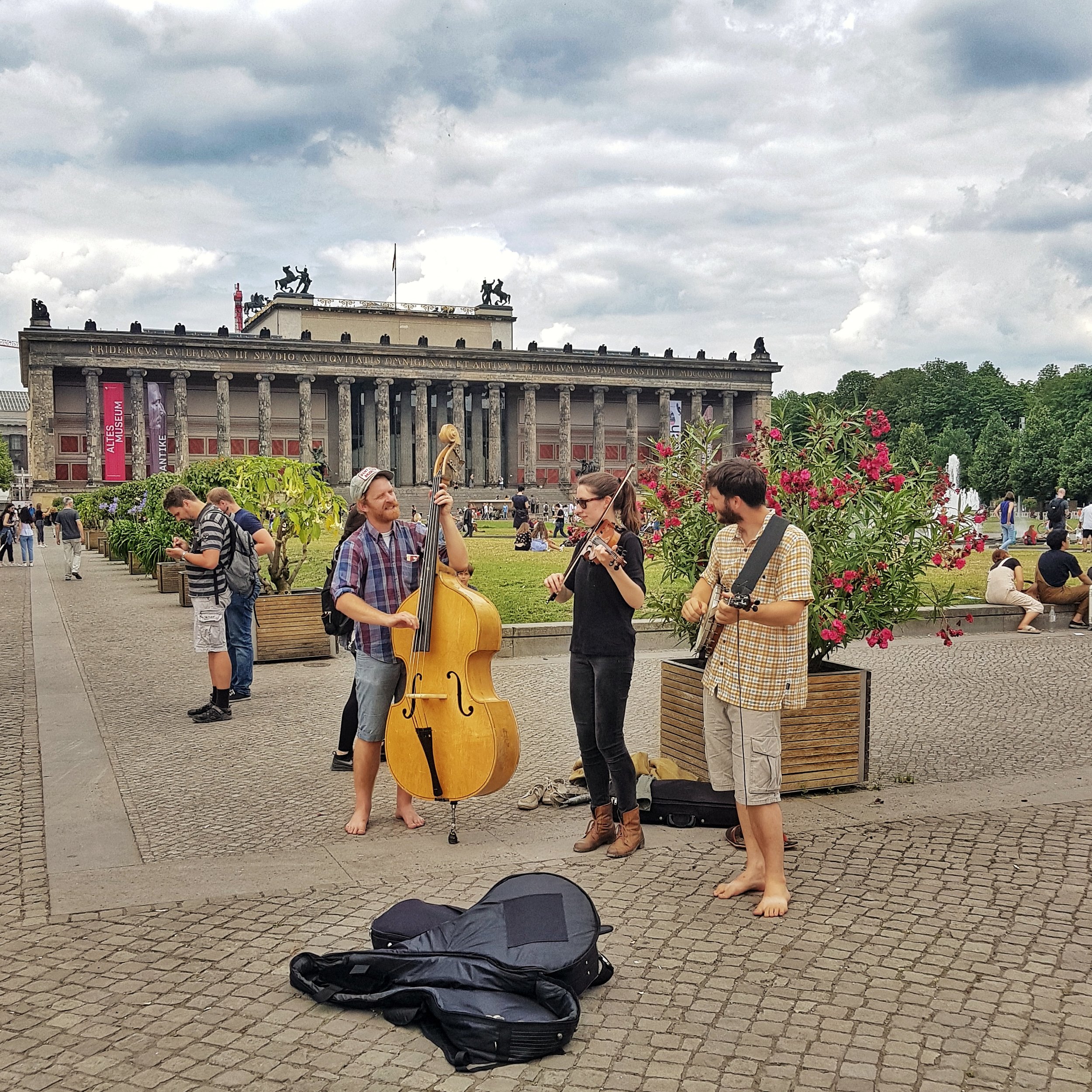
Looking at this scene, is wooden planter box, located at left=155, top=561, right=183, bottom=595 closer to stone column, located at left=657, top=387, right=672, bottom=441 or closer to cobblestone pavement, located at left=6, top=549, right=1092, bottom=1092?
cobblestone pavement, located at left=6, top=549, right=1092, bottom=1092

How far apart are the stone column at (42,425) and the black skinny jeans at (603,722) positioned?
88.4 m

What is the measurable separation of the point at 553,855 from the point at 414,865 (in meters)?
0.71

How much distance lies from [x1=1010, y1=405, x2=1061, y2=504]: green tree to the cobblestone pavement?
220ft

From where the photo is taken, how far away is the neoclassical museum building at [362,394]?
286 feet

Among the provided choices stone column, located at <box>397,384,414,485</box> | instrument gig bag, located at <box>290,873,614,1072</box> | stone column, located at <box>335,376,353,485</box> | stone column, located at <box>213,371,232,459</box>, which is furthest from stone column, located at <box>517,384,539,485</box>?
instrument gig bag, located at <box>290,873,614,1072</box>

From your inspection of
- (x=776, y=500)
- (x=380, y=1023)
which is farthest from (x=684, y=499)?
(x=380, y=1023)

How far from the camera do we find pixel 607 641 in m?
5.71

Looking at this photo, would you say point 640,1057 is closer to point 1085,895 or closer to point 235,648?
point 1085,895

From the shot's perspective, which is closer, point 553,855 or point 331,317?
point 553,855

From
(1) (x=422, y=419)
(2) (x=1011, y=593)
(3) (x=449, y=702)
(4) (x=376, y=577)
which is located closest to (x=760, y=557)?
(3) (x=449, y=702)

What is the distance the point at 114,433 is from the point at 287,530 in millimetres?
73806

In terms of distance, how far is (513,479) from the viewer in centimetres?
10112

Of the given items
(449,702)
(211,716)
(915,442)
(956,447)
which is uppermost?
(915,442)

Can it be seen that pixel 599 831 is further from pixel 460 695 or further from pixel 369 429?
pixel 369 429
